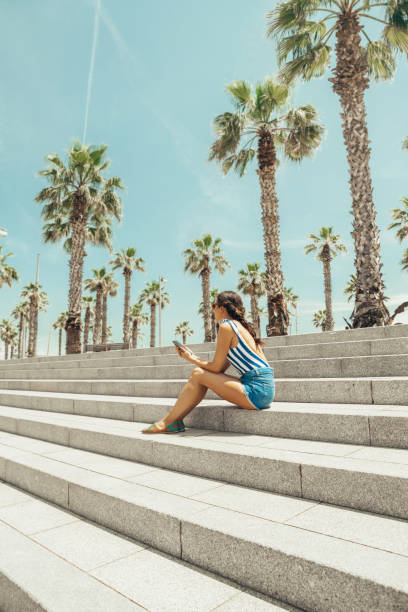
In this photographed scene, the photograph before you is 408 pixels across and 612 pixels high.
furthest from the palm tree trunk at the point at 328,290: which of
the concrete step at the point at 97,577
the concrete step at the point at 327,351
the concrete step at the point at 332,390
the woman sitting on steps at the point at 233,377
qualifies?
the concrete step at the point at 97,577

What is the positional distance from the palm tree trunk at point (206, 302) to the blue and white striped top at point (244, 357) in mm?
23849

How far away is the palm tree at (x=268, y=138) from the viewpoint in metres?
14.5

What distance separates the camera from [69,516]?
3107mm

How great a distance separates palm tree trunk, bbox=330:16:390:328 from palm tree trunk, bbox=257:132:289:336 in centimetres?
430

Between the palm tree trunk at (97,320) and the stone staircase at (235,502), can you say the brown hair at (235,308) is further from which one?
the palm tree trunk at (97,320)

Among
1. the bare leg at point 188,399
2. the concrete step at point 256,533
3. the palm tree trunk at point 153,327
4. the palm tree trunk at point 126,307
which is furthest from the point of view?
the palm tree trunk at point 153,327

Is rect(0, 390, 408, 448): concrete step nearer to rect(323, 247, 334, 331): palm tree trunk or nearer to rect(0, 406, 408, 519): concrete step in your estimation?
rect(0, 406, 408, 519): concrete step

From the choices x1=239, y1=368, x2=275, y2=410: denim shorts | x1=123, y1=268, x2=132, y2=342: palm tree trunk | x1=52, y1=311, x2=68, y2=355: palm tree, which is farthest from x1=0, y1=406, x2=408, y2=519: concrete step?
x1=52, y1=311, x2=68, y2=355: palm tree

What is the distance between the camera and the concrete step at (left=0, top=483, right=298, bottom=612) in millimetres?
1889

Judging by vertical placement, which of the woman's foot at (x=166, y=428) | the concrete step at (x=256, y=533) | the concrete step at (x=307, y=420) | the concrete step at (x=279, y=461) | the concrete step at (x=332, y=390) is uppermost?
the concrete step at (x=332, y=390)

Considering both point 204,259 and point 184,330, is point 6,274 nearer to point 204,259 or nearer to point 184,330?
point 204,259

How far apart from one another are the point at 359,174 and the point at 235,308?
813 centimetres

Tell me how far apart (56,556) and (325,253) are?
119ft

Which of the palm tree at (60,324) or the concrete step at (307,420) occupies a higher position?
the palm tree at (60,324)
